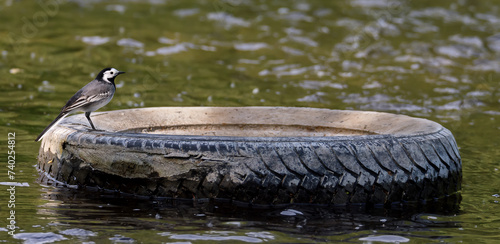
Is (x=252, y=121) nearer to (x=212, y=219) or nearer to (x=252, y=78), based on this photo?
(x=212, y=219)

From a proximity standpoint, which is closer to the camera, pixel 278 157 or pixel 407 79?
pixel 278 157

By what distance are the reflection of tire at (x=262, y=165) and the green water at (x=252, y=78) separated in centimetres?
20

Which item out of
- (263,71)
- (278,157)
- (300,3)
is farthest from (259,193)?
(300,3)

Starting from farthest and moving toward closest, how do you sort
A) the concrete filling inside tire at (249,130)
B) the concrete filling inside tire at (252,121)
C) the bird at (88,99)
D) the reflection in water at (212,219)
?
1. the concrete filling inside tire at (249,130)
2. the concrete filling inside tire at (252,121)
3. the bird at (88,99)
4. the reflection in water at (212,219)

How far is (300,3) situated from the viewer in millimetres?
19484

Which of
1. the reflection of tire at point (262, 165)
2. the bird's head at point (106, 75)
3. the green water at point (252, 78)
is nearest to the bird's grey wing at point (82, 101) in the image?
the reflection of tire at point (262, 165)

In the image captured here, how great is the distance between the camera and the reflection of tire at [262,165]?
535 centimetres

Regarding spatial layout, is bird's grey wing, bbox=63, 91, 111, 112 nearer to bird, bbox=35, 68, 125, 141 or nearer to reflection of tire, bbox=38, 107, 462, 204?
bird, bbox=35, 68, 125, 141

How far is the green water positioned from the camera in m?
4.95

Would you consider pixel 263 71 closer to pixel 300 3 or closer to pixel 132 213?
pixel 300 3

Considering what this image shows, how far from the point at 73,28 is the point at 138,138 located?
12.1 metres

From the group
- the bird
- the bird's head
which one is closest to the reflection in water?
the bird

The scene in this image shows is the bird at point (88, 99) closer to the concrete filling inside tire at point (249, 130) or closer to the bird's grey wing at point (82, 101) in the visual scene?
the bird's grey wing at point (82, 101)

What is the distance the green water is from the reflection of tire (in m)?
0.20
